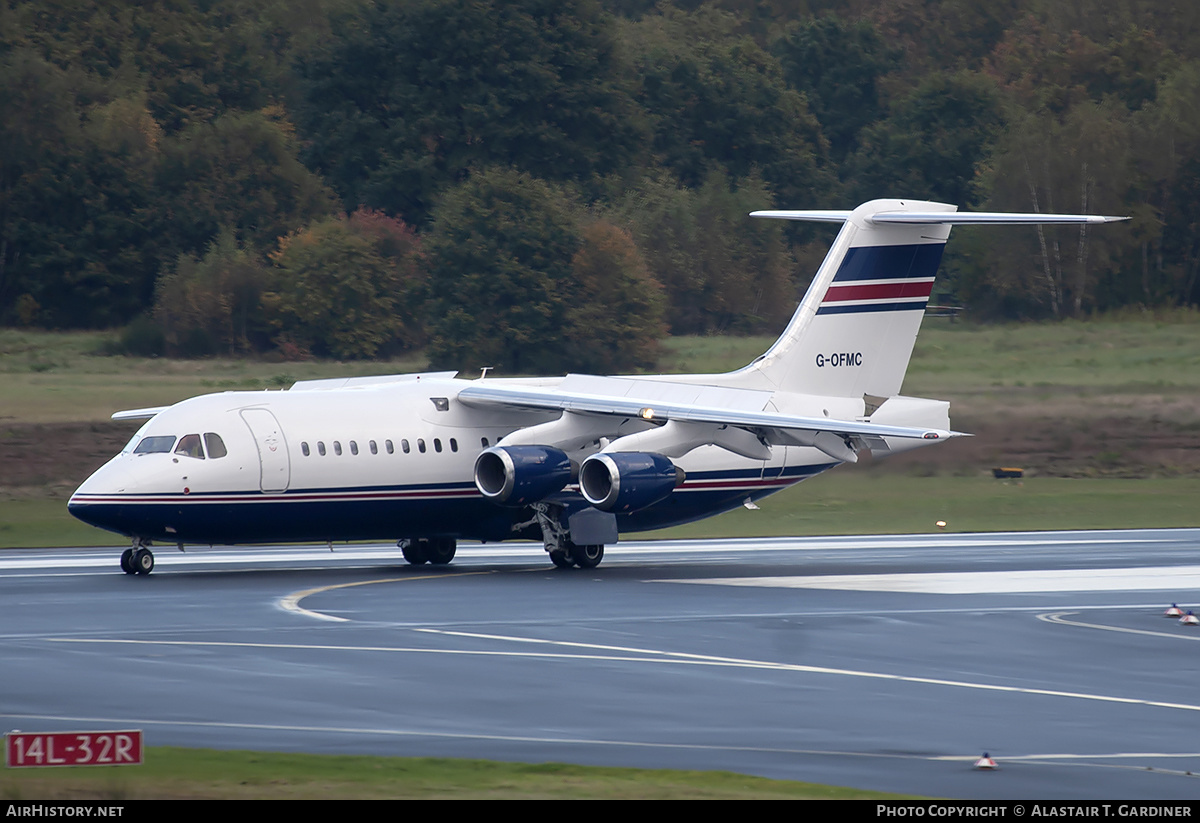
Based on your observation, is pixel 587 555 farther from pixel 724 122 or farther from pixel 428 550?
pixel 724 122

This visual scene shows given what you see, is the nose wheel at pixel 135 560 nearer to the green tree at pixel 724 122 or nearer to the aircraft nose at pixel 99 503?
the aircraft nose at pixel 99 503

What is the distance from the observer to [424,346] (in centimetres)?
5928

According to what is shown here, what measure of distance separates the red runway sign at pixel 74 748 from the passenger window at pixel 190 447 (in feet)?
53.2

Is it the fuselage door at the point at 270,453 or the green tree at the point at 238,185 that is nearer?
the fuselage door at the point at 270,453

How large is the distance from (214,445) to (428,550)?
15.7ft

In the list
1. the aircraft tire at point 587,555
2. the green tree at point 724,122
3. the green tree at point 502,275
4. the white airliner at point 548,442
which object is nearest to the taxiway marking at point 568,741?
the white airliner at point 548,442

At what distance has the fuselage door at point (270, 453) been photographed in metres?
28.1

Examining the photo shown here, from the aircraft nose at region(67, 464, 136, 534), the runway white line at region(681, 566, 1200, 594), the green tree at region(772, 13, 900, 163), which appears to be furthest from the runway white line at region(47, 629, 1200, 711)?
the green tree at region(772, 13, 900, 163)

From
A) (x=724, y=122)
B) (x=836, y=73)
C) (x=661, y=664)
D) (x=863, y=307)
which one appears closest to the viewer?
(x=661, y=664)

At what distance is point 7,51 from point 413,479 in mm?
46907

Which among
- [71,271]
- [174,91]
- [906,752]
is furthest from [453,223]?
[906,752]

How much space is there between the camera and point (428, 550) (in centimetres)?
3147

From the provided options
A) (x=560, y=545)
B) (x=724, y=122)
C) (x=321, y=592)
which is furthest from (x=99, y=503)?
(x=724, y=122)

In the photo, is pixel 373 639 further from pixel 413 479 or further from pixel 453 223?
pixel 453 223
